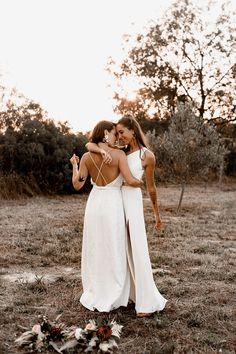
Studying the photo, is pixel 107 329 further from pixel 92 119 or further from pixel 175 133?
pixel 92 119

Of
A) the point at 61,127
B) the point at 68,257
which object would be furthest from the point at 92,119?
the point at 68,257

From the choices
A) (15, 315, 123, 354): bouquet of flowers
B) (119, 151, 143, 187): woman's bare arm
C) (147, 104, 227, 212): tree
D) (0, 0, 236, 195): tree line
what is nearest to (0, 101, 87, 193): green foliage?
(0, 0, 236, 195): tree line

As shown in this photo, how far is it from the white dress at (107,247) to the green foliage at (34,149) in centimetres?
1305

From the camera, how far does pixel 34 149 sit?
1850cm

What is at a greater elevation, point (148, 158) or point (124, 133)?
point (124, 133)

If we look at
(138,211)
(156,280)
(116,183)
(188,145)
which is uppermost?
(188,145)

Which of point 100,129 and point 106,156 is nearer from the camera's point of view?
point 106,156

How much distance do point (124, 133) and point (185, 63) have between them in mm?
25137

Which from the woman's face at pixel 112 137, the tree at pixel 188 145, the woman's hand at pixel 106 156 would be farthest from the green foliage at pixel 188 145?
the woman's hand at pixel 106 156

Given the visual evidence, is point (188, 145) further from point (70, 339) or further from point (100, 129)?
point (70, 339)


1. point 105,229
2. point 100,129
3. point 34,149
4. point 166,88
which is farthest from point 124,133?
point 166,88

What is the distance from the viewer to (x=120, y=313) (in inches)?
221

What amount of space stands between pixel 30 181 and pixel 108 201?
1344 cm

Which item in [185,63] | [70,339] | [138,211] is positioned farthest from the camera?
[185,63]
